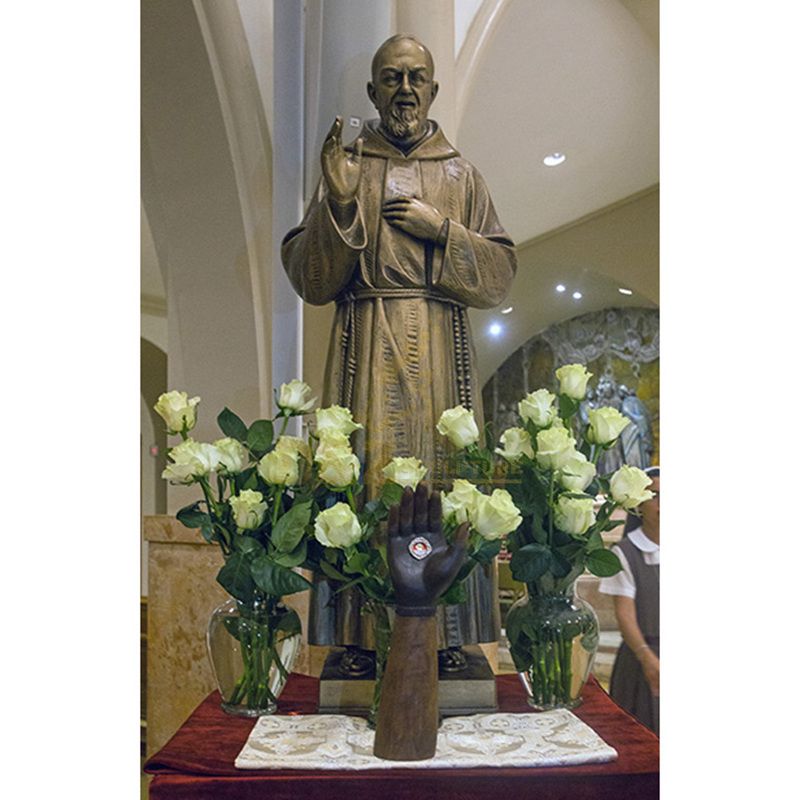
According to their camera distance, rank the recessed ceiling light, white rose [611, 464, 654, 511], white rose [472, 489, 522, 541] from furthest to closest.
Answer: the recessed ceiling light, white rose [611, 464, 654, 511], white rose [472, 489, 522, 541]

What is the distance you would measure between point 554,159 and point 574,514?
972mm

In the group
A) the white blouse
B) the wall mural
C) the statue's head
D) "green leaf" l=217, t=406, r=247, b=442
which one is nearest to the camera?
"green leaf" l=217, t=406, r=247, b=442

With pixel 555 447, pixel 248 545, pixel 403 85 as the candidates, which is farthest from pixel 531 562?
pixel 403 85

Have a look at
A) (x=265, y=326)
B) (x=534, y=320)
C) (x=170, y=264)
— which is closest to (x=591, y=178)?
(x=534, y=320)

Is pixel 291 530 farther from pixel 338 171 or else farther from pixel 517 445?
pixel 338 171

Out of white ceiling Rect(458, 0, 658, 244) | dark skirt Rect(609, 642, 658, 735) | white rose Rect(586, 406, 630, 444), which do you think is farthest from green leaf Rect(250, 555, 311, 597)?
white ceiling Rect(458, 0, 658, 244)

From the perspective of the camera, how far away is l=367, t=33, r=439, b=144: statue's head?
1.46 metres

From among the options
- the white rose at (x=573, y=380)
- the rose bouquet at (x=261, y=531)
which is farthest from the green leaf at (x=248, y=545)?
the white rose at (x=573, y=380)

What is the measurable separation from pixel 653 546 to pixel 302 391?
2.33 feet

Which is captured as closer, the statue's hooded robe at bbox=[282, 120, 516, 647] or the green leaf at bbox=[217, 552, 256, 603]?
the green leaf at bbox=[217, 552, 256, 603]

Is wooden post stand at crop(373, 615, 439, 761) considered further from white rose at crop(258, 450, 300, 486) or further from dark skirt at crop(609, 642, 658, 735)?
dark skirt at crop(609, 642, 658, 735)

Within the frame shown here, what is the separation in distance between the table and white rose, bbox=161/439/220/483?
0.32 metres

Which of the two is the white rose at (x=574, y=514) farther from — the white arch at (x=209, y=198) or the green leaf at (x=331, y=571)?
the white arch at (x=209, y=198)

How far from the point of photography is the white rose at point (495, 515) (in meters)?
1.16
